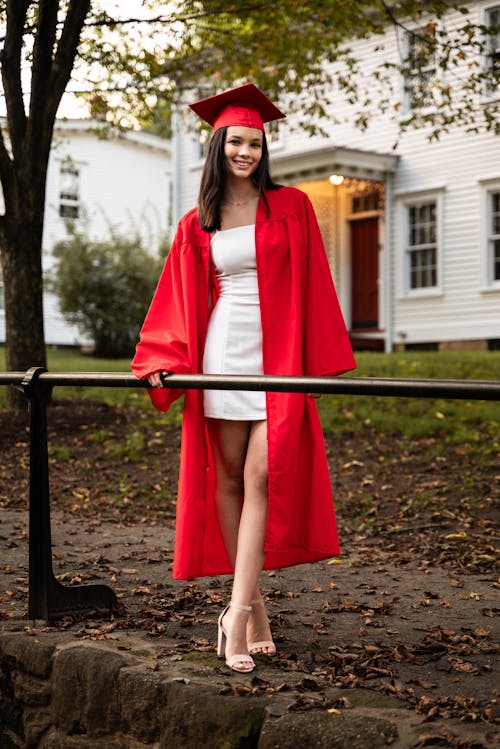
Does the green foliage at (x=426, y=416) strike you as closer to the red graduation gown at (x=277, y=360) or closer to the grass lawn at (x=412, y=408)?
the grass lawn at (x=412, y=408)

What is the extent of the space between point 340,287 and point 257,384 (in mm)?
17235

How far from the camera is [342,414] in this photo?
10125 millimetres

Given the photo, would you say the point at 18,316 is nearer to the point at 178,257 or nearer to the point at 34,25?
the point at 34,25

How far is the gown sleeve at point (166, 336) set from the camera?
3.79 metres

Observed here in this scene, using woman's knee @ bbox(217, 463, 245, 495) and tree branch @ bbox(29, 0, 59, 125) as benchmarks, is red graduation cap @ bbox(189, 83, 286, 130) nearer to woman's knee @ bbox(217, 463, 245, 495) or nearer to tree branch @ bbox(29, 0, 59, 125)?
woman's knee @ bbox(217, 463, 245, 495)

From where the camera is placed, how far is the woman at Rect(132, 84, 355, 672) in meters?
3.64

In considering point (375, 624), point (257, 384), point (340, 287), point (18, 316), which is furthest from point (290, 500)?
point (340, 287)

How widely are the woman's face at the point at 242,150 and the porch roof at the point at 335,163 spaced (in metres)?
14.7

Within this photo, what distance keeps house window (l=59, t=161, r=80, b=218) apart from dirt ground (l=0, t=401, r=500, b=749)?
17.5 m

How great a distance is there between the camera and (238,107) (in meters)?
3.80

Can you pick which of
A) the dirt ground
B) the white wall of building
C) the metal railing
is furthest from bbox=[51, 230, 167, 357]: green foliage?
the metal railing

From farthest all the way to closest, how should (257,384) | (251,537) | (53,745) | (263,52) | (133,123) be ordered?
(133,123), (263,52), (53,745), (251,537), (257,384)

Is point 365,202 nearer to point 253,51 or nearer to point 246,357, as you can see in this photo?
point 253,51

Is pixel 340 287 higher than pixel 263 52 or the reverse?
the reverse
